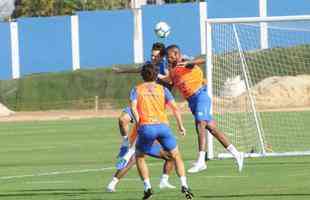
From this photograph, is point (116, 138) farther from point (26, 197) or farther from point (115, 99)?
point (115, 99)

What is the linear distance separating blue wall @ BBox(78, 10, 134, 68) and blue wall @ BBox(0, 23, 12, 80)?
409cm

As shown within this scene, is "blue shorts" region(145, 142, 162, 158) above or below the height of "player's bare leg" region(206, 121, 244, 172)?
above

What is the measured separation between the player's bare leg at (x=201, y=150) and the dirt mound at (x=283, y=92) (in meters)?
21.0

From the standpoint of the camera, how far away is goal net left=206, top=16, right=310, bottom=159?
24.3 meters

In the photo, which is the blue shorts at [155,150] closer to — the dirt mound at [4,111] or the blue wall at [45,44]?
the dirt mound at [4,111]

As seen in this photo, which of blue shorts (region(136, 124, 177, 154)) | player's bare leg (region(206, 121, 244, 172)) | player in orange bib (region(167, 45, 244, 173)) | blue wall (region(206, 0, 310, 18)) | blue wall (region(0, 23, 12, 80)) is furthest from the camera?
blue wall (region(0, 23, 12, 80))

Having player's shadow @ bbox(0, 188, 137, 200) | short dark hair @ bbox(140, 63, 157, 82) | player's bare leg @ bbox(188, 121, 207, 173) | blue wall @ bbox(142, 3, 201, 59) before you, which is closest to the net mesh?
player's bare leg @ bbox(188, 121, 207, 173)

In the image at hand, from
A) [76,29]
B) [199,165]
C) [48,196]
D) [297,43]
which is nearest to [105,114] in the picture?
[76,29]

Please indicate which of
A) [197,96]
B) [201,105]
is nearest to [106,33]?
[197,96]

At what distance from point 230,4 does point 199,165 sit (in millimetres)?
37836

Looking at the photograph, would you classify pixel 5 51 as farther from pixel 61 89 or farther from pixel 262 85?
pixel 262 85

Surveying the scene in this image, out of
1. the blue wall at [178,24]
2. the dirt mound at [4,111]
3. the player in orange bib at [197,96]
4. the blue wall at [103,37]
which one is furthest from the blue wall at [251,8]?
the player in orange bib at [197,96]

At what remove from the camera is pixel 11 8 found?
81.7m

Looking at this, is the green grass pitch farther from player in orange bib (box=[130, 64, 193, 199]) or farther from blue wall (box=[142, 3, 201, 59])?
blue wall (box=[142, 3, 201, 59])
